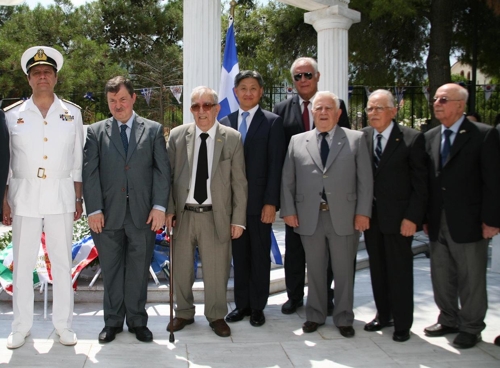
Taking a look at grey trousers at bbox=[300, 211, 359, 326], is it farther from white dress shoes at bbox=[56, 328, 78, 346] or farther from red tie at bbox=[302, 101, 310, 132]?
white dress shoes at bbox=[56, 328, 78, 346]

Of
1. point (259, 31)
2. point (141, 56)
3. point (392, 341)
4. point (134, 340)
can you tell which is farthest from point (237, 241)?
point (141, 56)

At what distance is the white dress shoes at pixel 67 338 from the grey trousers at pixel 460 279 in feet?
9.01

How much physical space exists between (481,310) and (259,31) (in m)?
14.8

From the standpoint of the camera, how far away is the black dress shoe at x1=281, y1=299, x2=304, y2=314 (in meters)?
4.92

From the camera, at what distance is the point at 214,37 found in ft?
19.5

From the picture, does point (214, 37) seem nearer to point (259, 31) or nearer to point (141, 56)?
point (259, 31)

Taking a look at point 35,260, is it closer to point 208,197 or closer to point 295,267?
point 208,197

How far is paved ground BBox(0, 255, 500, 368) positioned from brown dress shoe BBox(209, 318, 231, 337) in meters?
0.05

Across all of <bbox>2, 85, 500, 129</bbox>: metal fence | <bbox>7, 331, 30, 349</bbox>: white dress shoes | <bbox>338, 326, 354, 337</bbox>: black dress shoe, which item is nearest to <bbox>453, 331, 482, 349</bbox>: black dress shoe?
<bbox>338, 326, 354, 337</bbox>: black dress shoe

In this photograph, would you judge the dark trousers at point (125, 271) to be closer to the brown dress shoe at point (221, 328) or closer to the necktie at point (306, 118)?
the brown dress shoe at point (221, 328)

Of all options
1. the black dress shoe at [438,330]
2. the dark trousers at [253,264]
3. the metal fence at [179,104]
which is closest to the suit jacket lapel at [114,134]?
the dark trousers at [253,264]

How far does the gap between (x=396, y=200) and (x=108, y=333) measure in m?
2.35

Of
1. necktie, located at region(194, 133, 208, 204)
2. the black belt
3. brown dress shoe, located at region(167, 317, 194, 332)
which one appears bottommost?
brown dress shoe, located at region(167, 317, 194, 332)

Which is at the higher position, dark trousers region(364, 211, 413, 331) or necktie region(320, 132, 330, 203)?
necktie region(320, 132, 330, 203)
